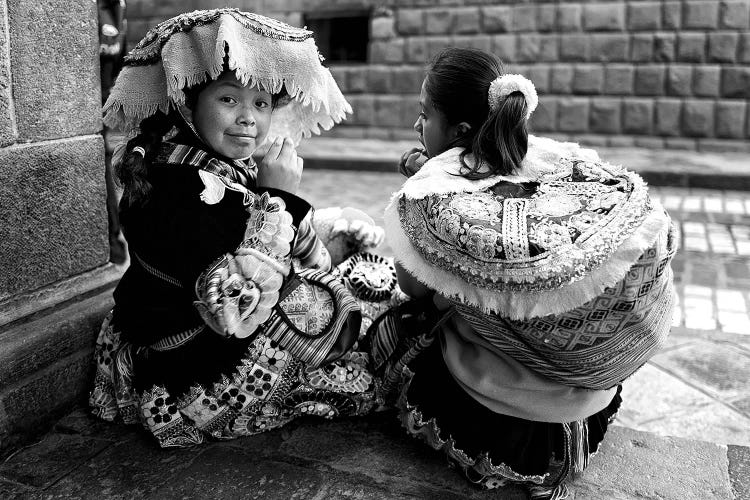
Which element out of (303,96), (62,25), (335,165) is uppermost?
(62,25)

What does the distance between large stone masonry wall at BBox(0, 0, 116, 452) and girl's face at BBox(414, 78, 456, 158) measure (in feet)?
3.93

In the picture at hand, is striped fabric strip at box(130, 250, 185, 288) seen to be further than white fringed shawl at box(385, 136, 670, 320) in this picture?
Yes

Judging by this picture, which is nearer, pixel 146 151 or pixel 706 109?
pixel 146 151

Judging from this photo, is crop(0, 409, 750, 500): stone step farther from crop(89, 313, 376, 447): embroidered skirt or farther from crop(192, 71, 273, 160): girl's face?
crop(192, 71, 273, 160): girl's face

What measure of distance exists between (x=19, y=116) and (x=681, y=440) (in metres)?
2.43

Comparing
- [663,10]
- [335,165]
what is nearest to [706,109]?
[663,10]

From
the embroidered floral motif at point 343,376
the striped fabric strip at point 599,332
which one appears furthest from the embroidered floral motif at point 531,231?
the embroidered floral motif at point 343,376

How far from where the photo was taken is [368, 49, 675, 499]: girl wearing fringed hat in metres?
1.93

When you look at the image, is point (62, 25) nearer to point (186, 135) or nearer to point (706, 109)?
point (186, 135)

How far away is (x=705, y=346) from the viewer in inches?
146

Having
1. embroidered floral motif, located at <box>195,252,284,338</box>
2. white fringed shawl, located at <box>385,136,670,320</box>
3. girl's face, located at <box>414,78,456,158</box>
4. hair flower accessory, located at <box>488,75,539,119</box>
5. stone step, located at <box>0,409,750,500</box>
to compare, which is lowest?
stone step, located at <box>0,409,750,500</box>

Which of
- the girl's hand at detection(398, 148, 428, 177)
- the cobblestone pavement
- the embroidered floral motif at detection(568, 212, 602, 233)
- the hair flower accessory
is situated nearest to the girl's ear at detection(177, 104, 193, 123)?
the girl's hand at detection(398, 148, 428, 177)

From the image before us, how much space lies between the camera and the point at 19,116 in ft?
7.86

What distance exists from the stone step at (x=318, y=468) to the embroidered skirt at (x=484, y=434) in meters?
0.07
